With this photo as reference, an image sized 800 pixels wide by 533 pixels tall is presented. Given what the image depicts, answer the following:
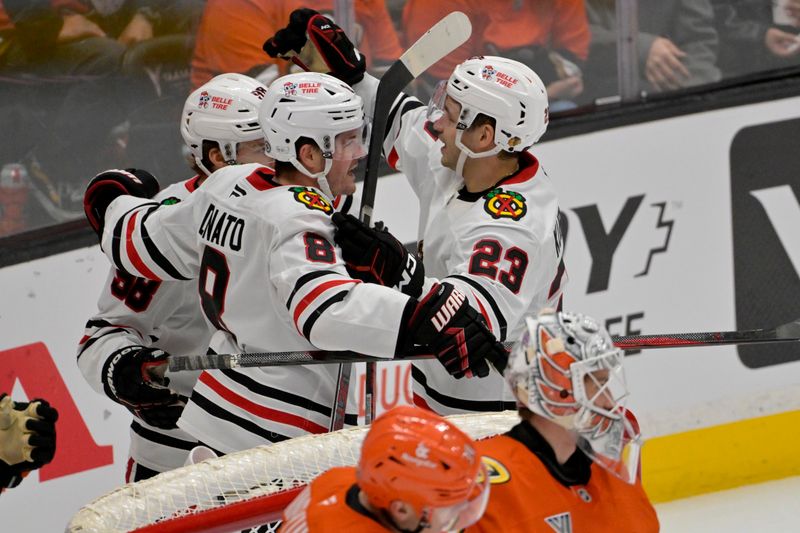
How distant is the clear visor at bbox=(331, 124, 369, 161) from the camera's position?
283 centimetres

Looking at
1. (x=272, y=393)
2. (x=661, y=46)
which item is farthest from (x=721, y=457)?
(x=272, y=393)

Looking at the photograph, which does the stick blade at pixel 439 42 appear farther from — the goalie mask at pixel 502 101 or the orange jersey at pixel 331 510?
the orange jersey at pixel 331 510

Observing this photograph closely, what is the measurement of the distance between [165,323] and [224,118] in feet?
1.77

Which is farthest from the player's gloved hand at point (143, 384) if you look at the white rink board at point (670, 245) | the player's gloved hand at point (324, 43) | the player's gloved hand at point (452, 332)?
the white rink board at point (670, 245)

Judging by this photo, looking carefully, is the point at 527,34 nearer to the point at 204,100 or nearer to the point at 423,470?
the point at 204,100

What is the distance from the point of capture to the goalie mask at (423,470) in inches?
68.7

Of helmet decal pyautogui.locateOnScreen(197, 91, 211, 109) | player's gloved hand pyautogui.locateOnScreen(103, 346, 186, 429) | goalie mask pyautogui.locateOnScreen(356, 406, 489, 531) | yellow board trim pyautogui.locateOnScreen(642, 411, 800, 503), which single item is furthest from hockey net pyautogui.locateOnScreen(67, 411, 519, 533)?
yellow board trim pyautogui.locateOnScreen(642, 411, 800, 503)

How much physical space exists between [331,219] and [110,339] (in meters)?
0.81

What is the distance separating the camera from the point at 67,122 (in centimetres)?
392

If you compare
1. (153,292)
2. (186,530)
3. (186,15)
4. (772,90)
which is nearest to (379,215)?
(186,15)

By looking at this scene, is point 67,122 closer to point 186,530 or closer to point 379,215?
point 379,215

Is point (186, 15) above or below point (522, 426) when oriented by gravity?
below

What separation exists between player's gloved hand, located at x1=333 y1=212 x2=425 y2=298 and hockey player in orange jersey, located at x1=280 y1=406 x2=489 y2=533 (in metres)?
0.86

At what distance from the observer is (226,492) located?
238 centimetres
